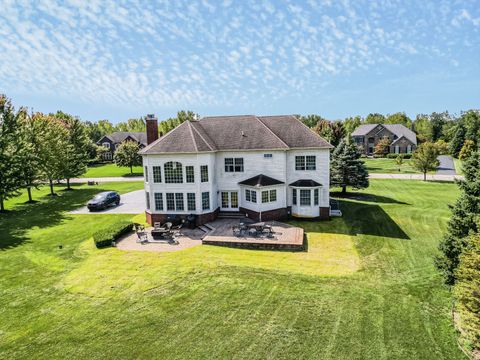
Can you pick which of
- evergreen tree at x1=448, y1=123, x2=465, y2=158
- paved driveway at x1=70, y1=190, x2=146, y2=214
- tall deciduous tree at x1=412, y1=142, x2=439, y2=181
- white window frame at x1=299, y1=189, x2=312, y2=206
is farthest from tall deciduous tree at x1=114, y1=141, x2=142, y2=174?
evergreen tree at x1=448, y1=123, x2=465, y2=158

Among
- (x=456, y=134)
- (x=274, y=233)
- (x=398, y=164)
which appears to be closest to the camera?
(x=274, y=233)

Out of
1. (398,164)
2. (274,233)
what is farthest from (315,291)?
(398,164)

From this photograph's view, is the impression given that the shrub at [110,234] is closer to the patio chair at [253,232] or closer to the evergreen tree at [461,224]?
the patio chair at [253,232]

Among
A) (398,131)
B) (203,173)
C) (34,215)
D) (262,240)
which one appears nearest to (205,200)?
(203,173)

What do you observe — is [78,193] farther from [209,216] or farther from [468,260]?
[468,260]

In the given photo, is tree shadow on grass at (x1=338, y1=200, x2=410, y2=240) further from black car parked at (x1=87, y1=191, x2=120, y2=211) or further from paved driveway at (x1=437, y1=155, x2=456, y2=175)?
paved driveway at (x1=437, y1=155, x2=456, y2=175)
